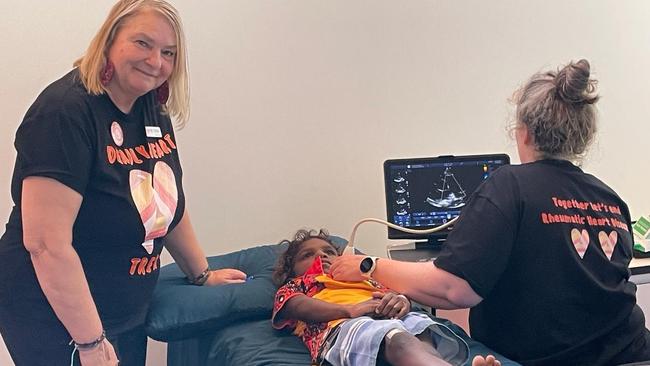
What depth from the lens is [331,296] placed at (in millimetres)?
1898

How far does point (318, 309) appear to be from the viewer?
181cm

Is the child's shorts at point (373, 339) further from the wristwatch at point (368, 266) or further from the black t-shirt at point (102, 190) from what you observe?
the black t-shirt at point (102, 190)

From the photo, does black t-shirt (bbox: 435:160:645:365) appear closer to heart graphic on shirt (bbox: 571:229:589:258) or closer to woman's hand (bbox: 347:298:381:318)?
heart graphic on shirt (bbox: 571:229:589:258)

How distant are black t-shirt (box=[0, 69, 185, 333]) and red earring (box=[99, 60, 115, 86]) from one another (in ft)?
0.14

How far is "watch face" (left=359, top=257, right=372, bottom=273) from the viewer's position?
5.90ft

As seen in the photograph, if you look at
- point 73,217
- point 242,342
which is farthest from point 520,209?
point 73,217

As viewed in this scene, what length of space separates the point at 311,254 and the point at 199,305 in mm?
411

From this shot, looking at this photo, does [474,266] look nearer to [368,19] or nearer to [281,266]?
[281,266]

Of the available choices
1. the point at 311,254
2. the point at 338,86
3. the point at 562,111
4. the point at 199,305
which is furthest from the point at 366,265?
the point at 338,86

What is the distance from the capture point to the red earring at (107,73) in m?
1.56

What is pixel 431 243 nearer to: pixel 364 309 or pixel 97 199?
pixel 364 309

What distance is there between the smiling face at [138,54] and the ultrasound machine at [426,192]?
1118mm

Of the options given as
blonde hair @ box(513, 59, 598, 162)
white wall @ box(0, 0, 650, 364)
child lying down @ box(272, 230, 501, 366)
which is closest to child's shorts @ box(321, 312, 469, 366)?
child lying down @ box(272, 230, 501, 366)

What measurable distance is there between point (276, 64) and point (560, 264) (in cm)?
151
